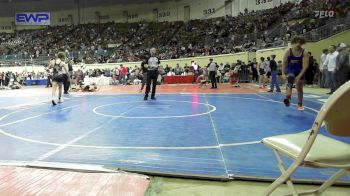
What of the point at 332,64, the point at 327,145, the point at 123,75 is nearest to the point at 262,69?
A: the point at 332,64

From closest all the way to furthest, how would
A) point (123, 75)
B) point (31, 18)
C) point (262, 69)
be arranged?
1. point (262, 69)
2. point (123, 75)
3. point (31, 18)

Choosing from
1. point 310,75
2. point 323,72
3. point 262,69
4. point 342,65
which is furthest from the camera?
point 310,75

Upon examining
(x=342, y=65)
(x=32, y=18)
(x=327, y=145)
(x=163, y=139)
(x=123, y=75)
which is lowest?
(x=163, y=139)

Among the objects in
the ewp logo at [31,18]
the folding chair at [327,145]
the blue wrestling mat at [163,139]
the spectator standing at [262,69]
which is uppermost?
the ewp logo at [31,18]

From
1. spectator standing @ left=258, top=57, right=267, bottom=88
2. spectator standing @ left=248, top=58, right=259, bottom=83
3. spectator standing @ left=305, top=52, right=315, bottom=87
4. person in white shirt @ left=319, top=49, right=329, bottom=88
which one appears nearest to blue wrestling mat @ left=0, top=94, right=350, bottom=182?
person in white shirt @ left=319, top=49, right=329, bottom=88

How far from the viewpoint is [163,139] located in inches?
225

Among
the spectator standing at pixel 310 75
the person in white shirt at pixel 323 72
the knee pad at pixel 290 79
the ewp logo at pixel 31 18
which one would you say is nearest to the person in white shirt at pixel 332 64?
the person in white shirt at pixel 323 72

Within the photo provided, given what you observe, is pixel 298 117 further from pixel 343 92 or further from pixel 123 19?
pixel 123 19

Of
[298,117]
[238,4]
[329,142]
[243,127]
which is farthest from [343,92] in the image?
[238,4]

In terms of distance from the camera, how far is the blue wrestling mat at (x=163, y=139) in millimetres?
4137

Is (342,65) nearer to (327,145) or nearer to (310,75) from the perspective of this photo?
(310,75)

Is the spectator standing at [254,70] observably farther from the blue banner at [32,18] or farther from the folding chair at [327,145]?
the blue banner at [32,18]

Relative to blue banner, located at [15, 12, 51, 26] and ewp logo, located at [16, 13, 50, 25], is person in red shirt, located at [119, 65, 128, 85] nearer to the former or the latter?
blue banner, located at [15, 12, 51, 26]

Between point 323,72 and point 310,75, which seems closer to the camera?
point 323,72
